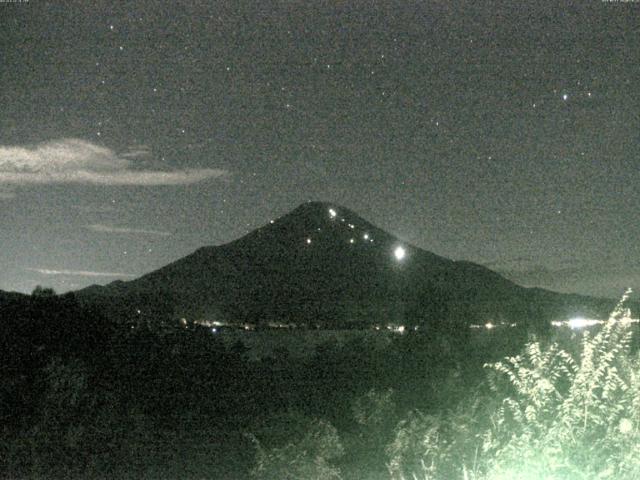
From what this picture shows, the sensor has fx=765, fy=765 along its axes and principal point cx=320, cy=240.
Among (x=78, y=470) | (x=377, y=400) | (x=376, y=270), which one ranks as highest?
(x=376, y=270)

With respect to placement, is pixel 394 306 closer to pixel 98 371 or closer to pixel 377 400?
pixel 98 371

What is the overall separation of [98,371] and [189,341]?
4551mm

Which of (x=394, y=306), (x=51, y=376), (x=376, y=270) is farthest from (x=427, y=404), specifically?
(x=376, y=270)

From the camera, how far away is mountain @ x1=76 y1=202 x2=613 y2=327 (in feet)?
268

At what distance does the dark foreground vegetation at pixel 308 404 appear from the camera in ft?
21.9

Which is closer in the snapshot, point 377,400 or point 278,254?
point 377,400

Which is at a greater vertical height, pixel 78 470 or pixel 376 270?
pixel 376 270

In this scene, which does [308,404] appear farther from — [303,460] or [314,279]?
[314,279]

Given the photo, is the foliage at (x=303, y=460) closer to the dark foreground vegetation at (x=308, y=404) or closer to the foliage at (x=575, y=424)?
the dark foreground vegetation at (x=308, y=404)

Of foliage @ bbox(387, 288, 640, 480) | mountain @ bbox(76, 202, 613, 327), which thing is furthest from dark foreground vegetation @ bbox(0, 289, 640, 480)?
mountain @ bbox(76, 202, 613, 327)

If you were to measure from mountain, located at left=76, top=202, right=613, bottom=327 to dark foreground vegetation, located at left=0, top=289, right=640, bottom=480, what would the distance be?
44.7 metres

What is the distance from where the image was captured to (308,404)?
849 inches

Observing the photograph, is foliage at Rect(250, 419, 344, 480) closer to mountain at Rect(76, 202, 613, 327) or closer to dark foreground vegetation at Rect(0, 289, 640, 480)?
dark foreground vegetation at Rect(0, 289, 640, 480)

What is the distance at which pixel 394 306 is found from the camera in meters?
80.9
